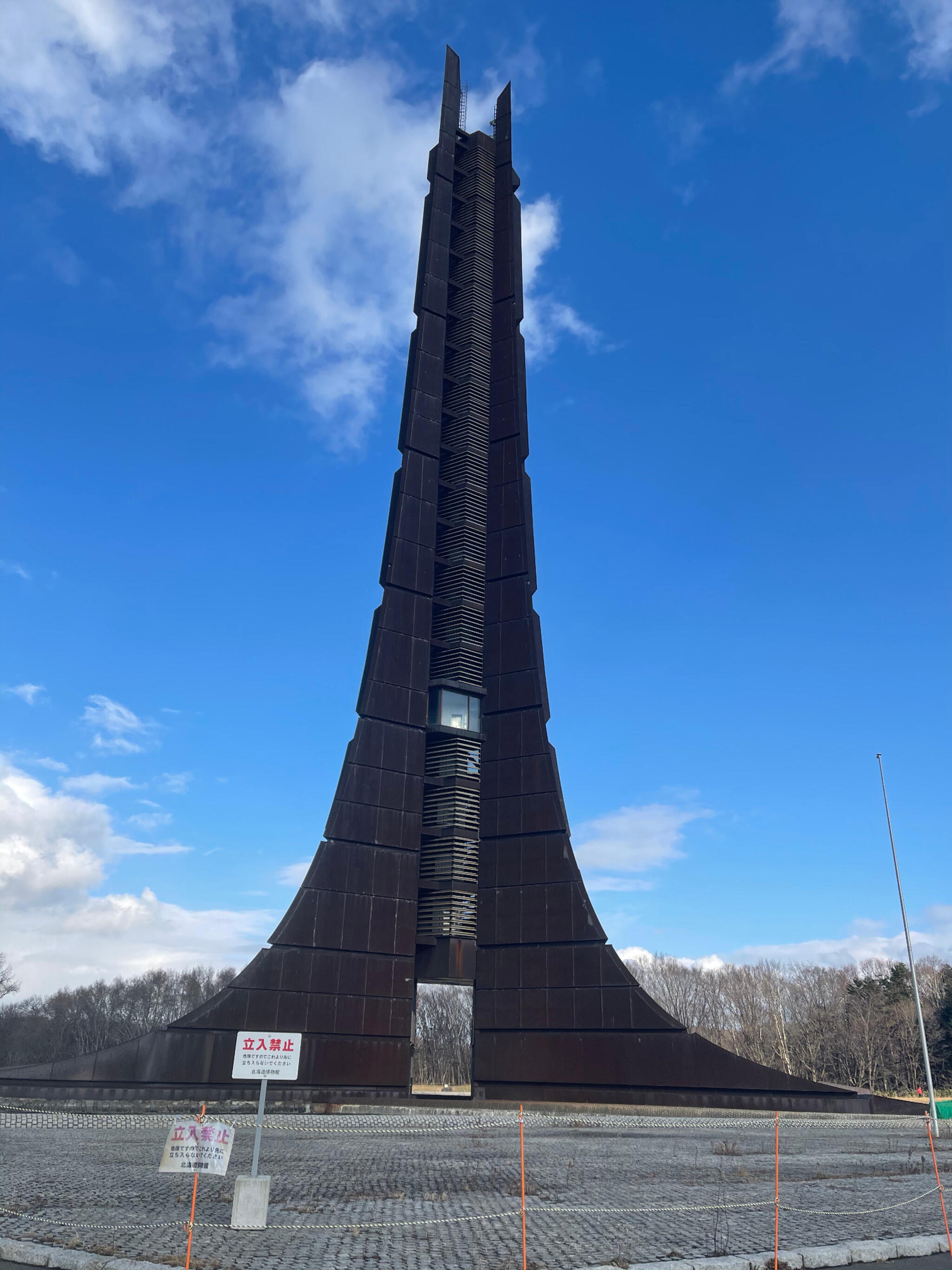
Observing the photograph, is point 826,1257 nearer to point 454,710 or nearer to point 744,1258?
point 744,1258

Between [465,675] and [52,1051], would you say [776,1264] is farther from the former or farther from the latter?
[52,1051]

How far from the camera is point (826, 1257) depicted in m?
7.71

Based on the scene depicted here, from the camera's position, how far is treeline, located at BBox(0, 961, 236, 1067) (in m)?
80.2

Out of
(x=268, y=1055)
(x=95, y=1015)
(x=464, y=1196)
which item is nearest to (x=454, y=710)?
(x=464, y=1196)

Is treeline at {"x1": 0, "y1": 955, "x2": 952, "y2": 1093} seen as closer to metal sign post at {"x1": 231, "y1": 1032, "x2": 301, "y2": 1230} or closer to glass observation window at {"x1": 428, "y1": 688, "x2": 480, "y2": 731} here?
glass observation window at {"x1": 428, "y1": 688, "x2": 480, "y2": 731}

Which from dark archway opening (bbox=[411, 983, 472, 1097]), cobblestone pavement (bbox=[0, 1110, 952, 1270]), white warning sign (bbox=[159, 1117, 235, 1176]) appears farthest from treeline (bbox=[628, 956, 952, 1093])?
white warning sign (bbox=[159, 1117, 235, 1176])

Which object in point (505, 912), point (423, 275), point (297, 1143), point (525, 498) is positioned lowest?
point (297, 1143)

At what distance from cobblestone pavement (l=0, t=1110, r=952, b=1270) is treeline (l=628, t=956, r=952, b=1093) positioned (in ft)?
125

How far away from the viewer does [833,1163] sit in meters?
14.7

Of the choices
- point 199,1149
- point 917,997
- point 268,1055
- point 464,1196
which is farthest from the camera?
point 917,997

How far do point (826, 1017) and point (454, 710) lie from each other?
49.9 m

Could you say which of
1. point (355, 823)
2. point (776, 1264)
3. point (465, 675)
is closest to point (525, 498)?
point (465, 675)

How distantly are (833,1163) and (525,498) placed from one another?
22.9m

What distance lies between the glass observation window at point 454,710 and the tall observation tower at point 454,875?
0.21 ft
